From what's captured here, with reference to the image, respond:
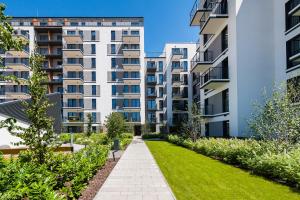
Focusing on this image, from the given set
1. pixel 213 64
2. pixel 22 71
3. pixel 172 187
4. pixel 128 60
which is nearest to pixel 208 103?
pixel 213 64

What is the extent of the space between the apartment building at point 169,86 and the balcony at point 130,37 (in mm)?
9156

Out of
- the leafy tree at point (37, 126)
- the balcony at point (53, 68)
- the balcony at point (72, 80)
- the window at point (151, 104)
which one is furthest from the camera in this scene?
the window at point (151, 104)

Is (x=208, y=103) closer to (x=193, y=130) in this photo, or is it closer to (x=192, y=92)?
(x=193, y=130)

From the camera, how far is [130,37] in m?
57.3

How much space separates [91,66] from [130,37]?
9715mm

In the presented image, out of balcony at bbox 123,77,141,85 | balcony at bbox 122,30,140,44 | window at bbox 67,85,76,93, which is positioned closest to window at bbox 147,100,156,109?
balcony at bbox 123,77,141,85

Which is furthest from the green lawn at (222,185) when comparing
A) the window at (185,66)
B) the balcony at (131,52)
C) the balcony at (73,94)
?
the window at (185,66)

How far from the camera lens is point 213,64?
30406mm

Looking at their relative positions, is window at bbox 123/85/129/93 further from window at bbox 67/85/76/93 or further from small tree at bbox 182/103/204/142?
small tree at bbox 182/103/204/142

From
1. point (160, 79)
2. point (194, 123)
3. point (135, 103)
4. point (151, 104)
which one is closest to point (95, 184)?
point (194, 123)

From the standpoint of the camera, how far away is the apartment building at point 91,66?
56656 millimetres

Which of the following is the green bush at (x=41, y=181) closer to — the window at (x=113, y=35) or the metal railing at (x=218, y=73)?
the metal railing at (x=218, y=73)

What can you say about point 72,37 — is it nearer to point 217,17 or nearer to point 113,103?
point 113,103

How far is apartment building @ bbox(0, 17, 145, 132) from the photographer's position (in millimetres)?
56656
